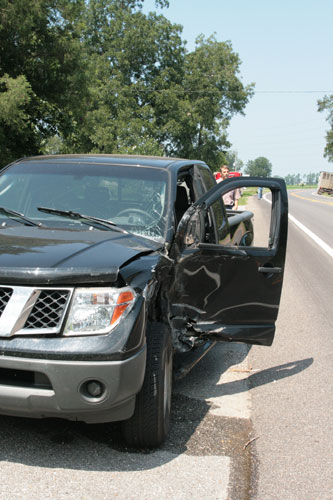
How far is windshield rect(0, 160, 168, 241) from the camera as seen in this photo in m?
4.29

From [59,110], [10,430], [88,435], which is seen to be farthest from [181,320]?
[59,110]

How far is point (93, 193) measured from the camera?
453 centimetres

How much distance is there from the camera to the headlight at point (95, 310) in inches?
118

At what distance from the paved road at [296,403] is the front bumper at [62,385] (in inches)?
35.8

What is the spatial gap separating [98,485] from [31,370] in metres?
0.69

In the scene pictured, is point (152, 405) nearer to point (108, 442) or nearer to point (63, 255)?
point (108, 442)

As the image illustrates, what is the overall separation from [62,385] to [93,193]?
1.95 m

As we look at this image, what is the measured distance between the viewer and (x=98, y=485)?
9.90ft

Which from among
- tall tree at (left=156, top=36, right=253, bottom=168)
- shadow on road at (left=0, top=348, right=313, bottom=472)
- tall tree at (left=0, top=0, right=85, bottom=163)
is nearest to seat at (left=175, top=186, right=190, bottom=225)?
shadow on road at (left=0, top=348, right=313, bottom=472)

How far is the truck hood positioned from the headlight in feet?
0.23

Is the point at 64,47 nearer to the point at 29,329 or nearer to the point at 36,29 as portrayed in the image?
the point at 36,29

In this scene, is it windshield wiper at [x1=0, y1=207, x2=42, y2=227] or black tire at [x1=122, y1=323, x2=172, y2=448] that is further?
windshield wiper at [x1=0, y1=207, x2=42, y2=227]

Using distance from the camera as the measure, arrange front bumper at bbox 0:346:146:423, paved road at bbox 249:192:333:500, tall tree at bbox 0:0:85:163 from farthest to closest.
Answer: tall tree at bbox 0:0:85:163, paved road at bbox 249:192:333:500, front bumper at bbox 0:346:146:423

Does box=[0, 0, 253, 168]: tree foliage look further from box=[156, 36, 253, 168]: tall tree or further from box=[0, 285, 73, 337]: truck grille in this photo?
box=[0, 285, 73, 337]: truck grille
